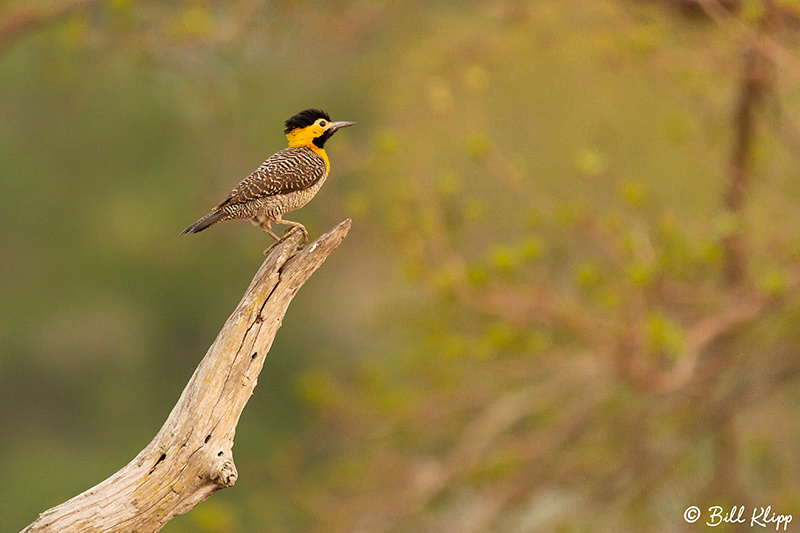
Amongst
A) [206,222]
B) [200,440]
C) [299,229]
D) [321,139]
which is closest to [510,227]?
[321,139]

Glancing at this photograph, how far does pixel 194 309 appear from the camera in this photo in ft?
47.4

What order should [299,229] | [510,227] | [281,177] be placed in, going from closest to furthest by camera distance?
1. [281,177]
2. [299,229]
3. [510,227]

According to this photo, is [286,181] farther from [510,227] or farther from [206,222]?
[510,227]

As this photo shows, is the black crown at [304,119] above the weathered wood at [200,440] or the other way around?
above

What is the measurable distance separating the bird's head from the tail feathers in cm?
52

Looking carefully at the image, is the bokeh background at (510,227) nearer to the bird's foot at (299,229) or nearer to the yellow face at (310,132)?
the yellow face at (310,132)

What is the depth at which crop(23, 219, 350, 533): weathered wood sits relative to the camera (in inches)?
116

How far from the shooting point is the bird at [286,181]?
289 cm

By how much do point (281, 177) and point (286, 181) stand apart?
0.8 inches

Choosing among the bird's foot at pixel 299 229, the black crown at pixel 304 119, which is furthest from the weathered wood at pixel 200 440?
the black crown at pixel 304 119

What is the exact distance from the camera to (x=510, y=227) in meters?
9.34

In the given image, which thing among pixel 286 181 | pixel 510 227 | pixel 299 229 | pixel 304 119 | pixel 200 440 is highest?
pixel 304 119

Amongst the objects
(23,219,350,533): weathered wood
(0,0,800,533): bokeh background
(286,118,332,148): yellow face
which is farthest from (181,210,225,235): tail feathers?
(0,0,800,533): bokeh background

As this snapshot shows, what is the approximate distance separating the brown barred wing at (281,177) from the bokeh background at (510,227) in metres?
2.44
